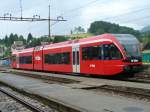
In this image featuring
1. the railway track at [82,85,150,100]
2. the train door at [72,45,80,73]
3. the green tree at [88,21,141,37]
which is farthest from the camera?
the green tree at [88,21,141,37]

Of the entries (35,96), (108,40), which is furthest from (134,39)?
(35,96)

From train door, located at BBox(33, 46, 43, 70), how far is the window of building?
2680 mm

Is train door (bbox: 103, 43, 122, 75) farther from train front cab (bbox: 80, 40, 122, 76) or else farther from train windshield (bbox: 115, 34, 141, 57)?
train windshield (bbox: 115, 34, 141, 57)

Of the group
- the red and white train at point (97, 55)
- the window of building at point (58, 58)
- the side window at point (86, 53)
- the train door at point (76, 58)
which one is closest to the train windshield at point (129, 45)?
the red and white train at point (97, 55)

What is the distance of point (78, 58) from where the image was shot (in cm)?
3191

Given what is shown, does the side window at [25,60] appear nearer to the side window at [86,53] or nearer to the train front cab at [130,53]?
the side window at [86,53]

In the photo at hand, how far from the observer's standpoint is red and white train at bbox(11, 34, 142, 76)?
2591cm

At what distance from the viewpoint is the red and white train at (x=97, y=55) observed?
85.0ft

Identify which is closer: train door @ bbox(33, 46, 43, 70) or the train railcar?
train door @ bbox(33, 46, 43, 70)

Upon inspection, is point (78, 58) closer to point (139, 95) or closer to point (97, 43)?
point (97, 43)

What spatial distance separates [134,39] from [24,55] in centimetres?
2865

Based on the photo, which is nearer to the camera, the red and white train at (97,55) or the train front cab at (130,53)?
the train front cab at (130,53)

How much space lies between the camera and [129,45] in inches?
1041

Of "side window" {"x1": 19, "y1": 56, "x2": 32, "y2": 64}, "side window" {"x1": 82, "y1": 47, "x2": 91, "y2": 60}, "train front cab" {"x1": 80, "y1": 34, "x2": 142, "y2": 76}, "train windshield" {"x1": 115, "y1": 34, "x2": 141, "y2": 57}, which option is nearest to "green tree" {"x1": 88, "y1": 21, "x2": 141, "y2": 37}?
"side window" {"x1": 19, "y1": 56, "x2": 32, "y2": 64}
